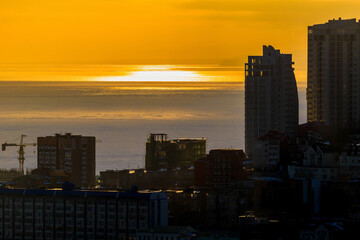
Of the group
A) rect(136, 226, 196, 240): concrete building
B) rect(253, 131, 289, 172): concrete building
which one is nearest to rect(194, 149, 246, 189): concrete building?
rect(253, 131, 289, 172): concrete building

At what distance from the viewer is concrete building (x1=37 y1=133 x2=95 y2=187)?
250 feet

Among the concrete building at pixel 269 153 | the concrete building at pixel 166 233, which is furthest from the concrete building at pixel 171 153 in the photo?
the concrete building at pixel 166 233

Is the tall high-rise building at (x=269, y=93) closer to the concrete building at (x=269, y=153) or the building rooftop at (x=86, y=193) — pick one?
the concrete building at (x=269, y=153)

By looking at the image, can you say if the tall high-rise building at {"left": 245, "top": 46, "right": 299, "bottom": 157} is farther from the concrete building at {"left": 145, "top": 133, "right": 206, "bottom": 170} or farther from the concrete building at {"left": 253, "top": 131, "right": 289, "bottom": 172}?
the concrete building at {"left": 253, "top": 131, "right": 289, "bottom": 172}

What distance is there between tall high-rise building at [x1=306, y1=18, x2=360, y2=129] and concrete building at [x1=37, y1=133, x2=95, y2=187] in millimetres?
14740

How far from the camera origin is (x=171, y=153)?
266ft

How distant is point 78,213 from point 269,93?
34075mm

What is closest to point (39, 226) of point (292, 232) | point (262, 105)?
point (292, 232)

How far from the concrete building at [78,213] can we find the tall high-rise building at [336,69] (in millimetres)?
32613

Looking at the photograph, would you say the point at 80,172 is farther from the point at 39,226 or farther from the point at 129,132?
the point at 129,132

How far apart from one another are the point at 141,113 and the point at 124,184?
101m

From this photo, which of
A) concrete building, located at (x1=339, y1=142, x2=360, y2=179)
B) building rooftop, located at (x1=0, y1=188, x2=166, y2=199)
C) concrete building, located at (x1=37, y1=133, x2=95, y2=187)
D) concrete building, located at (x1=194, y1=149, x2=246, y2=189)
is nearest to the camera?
building rooftop, located at (x1=0, y1=188, x2=166, y2=199)

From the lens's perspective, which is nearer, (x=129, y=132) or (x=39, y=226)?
(x=39, y=226)

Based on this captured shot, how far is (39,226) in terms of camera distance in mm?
54031
